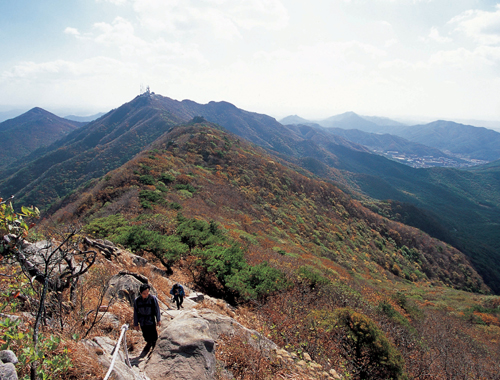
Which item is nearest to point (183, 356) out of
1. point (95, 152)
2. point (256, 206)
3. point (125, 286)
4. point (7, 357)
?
point (7, 357)

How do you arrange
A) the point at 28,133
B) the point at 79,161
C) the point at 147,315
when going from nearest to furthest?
the point at 147,315 → the point at 79,161 → the point at 28,133

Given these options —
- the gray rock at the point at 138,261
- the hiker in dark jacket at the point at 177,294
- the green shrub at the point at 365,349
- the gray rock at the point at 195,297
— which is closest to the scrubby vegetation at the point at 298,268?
the green shrub at the point at 365,349

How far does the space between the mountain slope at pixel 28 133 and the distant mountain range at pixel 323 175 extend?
97.3 ft

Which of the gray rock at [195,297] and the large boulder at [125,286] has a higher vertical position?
the large boulder at [125,286]

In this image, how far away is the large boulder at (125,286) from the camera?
5609 mm

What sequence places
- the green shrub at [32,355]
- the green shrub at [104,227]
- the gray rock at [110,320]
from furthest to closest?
the green shrub at [104,227] → the gray rock at [110,320] → the green shrub at [32,355]

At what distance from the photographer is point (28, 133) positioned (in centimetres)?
15750

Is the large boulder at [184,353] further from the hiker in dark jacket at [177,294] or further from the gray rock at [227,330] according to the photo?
the hiker in dark jacket at [177,294]

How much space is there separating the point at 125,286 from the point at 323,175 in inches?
4346

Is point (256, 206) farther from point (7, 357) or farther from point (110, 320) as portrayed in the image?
point (7, 357)

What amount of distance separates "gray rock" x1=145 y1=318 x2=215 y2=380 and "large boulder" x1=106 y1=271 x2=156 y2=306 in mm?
1967

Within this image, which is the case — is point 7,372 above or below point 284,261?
above

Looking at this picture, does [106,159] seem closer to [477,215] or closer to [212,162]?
[212,162]

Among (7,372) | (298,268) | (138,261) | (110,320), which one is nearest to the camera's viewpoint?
(7,372)
